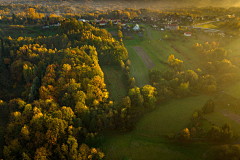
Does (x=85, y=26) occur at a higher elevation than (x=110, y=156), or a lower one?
higher

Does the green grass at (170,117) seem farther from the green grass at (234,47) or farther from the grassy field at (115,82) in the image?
the green grass at (234,47)

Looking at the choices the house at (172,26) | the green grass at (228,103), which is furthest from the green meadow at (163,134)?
the house at (172,26)

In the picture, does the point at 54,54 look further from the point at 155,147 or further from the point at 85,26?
the point at 155,147

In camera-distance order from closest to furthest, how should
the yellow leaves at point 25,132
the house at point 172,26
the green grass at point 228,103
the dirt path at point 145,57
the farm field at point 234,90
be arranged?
the yellow leaves at point 25,132, the green grass at point 228,103, the farm field at point 234,90, the dirt path at point 145,57, the house at point 172,26

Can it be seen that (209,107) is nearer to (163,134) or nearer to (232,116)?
(232,116)

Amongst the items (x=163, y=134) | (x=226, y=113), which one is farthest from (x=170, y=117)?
(x=226, y=113)

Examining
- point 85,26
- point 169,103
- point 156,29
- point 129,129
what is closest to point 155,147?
point 129,129
